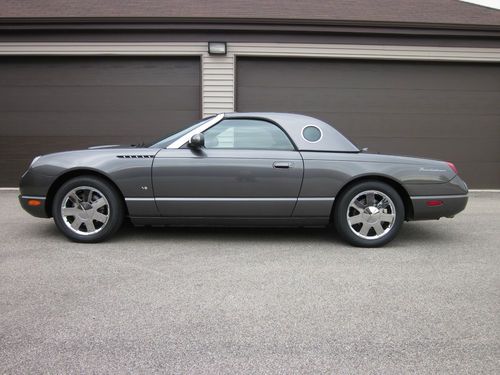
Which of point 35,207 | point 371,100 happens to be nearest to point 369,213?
point 35,207

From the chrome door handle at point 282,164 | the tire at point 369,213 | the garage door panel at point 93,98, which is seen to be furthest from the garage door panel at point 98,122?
the tire at point 369,213

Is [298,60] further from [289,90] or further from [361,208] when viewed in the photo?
[361,208]

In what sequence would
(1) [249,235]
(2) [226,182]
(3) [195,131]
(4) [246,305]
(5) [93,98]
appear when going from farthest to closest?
(5) [93,98] < (1) [249,235] < (3) [195,131] < (2) [226,182] < (4) [246,305]

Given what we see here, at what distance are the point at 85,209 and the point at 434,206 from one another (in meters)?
3.54

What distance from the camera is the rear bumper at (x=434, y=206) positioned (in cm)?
411

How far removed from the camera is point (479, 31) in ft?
25.9

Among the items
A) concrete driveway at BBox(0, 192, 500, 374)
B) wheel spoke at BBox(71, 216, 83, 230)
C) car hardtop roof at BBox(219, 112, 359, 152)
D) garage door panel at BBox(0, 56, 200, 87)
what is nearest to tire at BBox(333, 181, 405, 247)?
concrete driveway at BBox(0, 192, 500, 374)

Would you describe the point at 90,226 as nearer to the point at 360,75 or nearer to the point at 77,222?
the point at 77,222

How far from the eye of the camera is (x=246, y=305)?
268cm

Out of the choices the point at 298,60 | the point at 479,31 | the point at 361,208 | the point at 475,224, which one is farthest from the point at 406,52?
the point at 361,208

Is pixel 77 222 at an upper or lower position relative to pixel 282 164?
lower

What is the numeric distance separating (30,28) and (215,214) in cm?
609

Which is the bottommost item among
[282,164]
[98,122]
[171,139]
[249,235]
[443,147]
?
[249,235]

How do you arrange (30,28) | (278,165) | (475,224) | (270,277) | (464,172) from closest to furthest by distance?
(270,277)
(278,165)
(475,224)
(30,28)
(464,172)
